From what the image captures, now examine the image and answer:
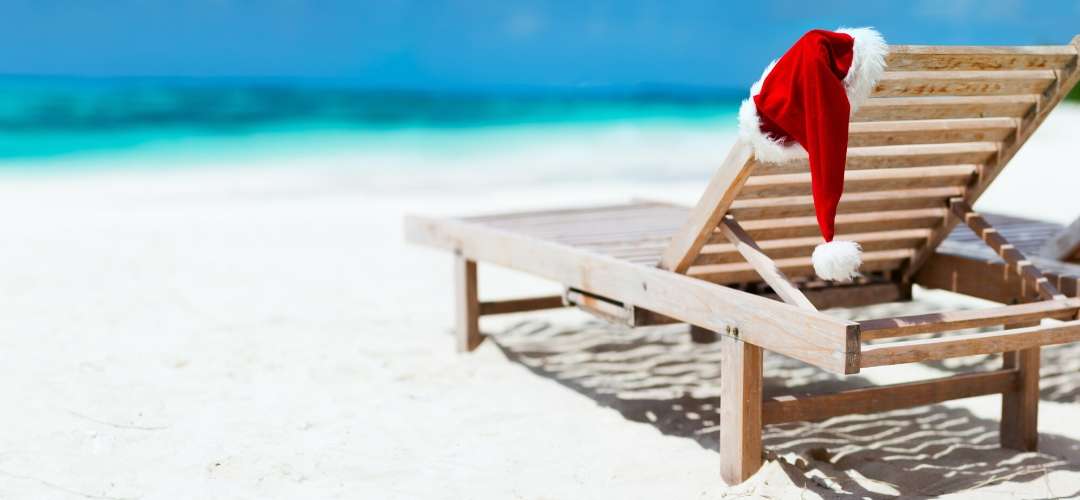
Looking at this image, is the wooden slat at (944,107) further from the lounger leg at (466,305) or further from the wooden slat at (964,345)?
the lounger leg at (466,305)

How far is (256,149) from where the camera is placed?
17703 mm

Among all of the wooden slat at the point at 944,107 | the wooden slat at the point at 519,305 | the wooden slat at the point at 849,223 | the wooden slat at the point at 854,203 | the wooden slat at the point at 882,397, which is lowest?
the wooden slat at the point at 882,397

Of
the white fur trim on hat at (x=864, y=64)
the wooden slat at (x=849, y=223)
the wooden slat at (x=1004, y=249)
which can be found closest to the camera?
the white fur trim on hat at (x=864, y=64)

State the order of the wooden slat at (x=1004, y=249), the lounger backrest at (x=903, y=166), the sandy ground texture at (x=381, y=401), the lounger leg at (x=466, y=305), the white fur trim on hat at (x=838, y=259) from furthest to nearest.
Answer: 1. the lounger leg at (x=466, y=305)
2. the wooden slat at (x=1004, y=249)
3. the sandy ground texture at (x=381, y=401)
4. the lounger backrest at (x=903, y=166)
5. the white fur trim on hat at (x=838, y=259)

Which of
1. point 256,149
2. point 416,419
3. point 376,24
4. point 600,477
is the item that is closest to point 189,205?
point 256,149

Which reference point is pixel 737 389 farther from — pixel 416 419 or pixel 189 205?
pixel 189 205

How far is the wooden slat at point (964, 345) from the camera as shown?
2.69 m

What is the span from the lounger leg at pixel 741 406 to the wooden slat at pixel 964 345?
1.08ft

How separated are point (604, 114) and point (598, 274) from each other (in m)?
18.8

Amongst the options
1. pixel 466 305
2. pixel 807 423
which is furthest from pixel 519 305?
pixel 807 423

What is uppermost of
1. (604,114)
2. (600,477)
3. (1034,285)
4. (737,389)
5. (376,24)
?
(376,24)

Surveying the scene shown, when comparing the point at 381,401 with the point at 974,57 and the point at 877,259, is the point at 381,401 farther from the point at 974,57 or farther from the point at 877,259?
the point at 974,57

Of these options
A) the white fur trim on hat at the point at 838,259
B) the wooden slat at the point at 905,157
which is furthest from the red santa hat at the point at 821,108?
the wooden slat at the point at 905,157

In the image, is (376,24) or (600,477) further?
(376,24)
